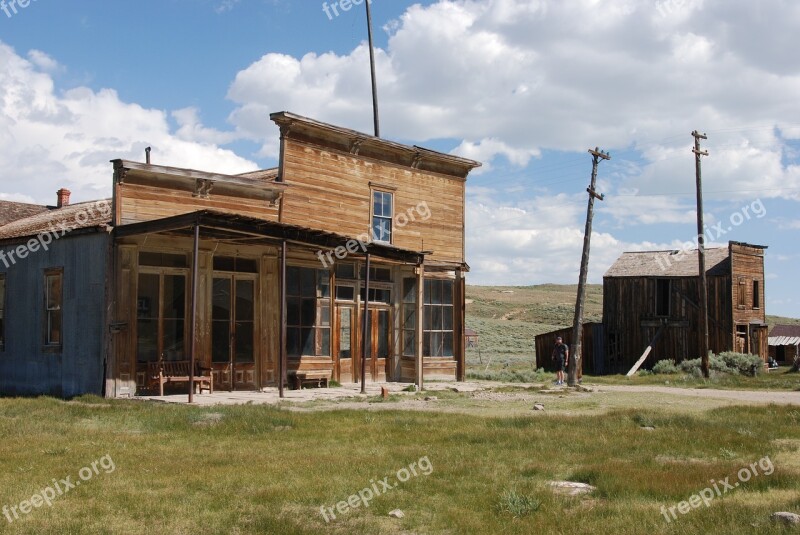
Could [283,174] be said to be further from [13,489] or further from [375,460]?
[13,489]

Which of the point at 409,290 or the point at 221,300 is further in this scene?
the point at 409,290

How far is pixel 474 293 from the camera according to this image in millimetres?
108125

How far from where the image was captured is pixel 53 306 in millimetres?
18453

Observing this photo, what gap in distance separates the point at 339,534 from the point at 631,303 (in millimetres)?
35180

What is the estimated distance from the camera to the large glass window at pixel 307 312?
20.1 m

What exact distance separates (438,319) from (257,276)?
6.60m

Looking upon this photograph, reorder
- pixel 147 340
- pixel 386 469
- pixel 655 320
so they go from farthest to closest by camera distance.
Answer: pixel 655 320
pixel 147 340
pixel 386 469

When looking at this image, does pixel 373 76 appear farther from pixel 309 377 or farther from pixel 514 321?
pixel 514 321

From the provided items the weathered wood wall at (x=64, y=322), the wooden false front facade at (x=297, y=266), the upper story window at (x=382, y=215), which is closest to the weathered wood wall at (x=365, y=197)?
the wooden false front facade at (x=297, y=266)

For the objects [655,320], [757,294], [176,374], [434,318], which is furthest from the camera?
[757,294]

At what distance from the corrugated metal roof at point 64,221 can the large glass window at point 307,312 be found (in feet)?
14.4

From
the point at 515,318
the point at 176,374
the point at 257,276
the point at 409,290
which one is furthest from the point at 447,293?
the point at 515,318

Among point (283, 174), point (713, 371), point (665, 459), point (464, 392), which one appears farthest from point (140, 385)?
point (713, 371)

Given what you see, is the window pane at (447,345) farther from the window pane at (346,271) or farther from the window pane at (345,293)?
the window pane at (346,271)
